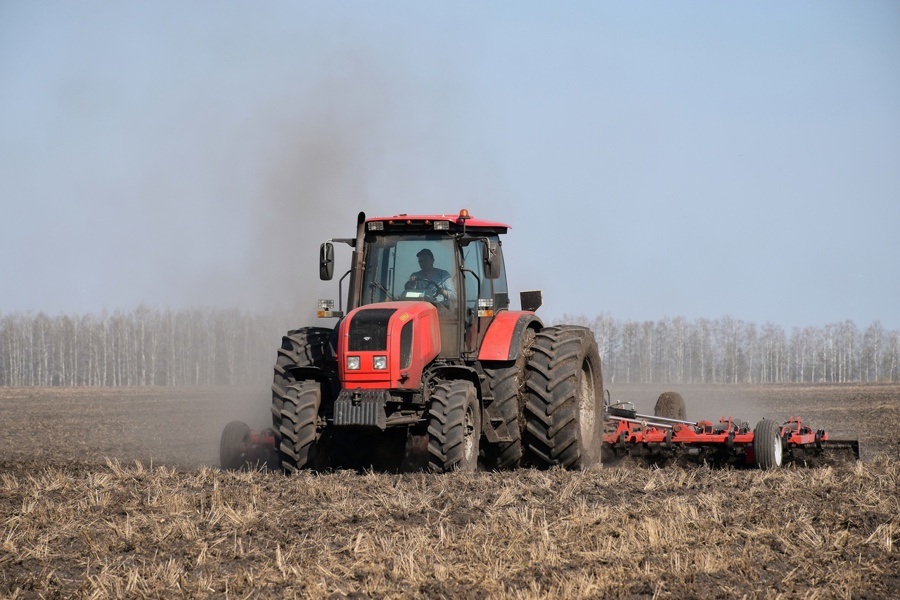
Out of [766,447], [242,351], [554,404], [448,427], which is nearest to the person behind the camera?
[448,427]

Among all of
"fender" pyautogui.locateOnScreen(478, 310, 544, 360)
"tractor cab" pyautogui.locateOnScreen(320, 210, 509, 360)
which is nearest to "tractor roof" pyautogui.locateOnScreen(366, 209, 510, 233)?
"tractor cab" pyautogui.locateOnScreen(320, 210, 509, 360)

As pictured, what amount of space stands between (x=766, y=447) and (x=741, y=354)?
310ft

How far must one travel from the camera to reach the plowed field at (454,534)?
5.84 m

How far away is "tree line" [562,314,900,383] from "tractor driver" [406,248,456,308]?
83.4m

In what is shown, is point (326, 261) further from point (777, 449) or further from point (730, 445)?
point (777, 449)

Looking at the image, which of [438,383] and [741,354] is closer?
[438,383]

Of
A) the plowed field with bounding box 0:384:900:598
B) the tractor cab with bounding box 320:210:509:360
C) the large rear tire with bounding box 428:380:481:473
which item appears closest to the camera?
the plowed field with bounding box 0:384:900:598

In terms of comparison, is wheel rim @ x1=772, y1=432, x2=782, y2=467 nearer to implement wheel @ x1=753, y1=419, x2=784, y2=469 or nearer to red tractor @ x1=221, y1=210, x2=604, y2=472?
implement wheel @ x1=753, y1=419, x2=784, y2=469

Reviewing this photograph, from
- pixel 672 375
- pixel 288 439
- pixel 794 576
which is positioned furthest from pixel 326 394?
pixel 672 375

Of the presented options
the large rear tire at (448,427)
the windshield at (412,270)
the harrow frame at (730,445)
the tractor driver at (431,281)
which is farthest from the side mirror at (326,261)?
the harrow frame at (730,445)

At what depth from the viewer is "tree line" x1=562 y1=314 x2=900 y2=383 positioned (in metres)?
96.5

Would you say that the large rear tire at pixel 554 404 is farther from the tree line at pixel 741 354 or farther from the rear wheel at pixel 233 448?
the tree line at pixel 741 354

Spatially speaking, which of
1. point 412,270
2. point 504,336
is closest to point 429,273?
point 412,270

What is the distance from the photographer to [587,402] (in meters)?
12.5
